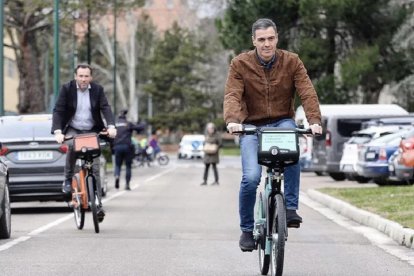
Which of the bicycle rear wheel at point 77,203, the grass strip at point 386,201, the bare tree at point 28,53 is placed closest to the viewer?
the bicycle rear wheel at point 77,203

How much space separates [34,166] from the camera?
18.1m

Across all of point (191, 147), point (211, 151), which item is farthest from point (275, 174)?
point (191, 147)

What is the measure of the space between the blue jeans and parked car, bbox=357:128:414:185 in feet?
52.4

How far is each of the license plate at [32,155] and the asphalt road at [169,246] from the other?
33.5 inches

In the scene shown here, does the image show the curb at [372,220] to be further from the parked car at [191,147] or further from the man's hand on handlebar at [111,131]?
the parked car at [191,147]

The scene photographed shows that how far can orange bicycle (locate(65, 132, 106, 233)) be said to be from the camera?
14.0 m

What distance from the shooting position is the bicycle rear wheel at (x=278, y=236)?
28.7 feet

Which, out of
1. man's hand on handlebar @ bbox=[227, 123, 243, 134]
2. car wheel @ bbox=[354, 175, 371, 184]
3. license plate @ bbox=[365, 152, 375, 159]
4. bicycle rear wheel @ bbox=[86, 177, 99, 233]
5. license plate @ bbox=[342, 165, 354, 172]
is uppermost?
man's hand on handlebar @ bbox=[227, 123, 243, 134]

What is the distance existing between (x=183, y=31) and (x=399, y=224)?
95000 mm

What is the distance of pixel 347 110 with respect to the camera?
3894 cm

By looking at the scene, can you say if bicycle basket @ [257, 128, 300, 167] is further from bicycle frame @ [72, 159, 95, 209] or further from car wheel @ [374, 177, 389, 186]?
car wheel @ [374, 177, 389, 186]

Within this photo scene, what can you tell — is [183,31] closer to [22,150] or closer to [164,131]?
[164,131]

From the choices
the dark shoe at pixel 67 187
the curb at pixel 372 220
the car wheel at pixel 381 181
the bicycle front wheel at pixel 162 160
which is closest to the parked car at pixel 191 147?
the bicycle front wheel at pixel 162 160

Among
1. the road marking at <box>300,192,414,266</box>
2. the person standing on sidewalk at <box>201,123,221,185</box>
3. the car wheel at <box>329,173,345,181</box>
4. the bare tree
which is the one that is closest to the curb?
the road marking at <box>300,192,414,266</box>
